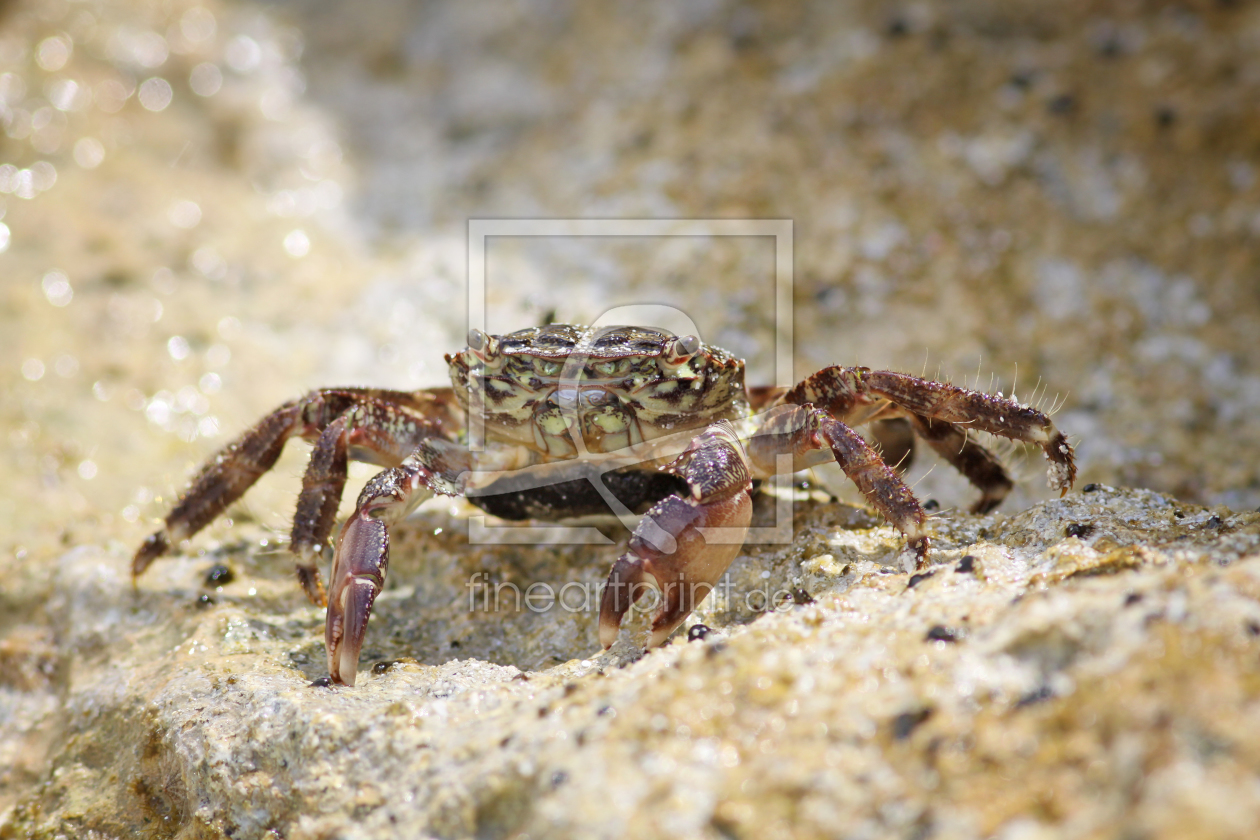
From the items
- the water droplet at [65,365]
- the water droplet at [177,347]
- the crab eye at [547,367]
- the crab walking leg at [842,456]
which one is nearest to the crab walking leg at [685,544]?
the crab walking leg at [842,456]

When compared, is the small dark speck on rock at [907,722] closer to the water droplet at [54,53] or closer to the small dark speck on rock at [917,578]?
the small dark speck on rock at [917,578]

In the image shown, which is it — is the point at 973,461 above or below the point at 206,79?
below

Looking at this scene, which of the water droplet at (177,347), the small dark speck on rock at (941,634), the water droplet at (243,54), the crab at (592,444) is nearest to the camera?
the small dark speck on rock at (941,634)

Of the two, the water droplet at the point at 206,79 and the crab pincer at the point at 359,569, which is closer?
the crab pincer at the point at 359,569

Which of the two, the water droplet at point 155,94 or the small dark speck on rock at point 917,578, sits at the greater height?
the water droplet at point 155,94

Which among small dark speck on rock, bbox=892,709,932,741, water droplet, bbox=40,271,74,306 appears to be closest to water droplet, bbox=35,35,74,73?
water droplet, bbox=40,271,74,306

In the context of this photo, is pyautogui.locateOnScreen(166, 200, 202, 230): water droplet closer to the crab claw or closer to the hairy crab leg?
the hairy crab leg

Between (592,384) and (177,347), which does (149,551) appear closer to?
(592,384)

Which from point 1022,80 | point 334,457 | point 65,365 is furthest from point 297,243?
point 1022,80

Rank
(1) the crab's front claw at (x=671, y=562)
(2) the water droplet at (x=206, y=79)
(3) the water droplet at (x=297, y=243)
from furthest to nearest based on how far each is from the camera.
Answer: (2) the water droplet at (x=206, y=79) < (3) the water droplet at (x=297, y=243) < (1) the crab's front claw at (x=671, y=562)
